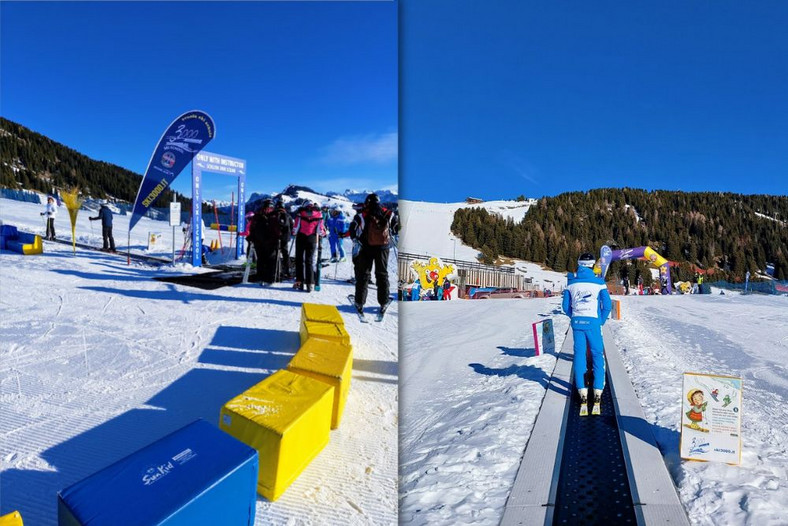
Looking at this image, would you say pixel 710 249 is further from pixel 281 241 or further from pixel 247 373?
pixel 247 373

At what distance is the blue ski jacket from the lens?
1.92 metres

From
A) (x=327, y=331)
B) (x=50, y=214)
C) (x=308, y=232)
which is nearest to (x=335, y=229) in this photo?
(x=308, y=232)

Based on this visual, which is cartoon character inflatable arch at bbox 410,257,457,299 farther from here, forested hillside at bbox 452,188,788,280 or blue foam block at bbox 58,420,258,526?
blue foam block at bbox 58,420,258,526

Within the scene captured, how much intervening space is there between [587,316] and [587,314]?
0.01 m

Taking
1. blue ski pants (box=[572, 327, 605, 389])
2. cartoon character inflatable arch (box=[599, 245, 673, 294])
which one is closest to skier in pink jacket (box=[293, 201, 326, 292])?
blue ski pants (box=[572, 327, 605, 389])

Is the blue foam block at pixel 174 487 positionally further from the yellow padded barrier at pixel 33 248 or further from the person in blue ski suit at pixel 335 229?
the yellow padded barrier at pixel 33 248

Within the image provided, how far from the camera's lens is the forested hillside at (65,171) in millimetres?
10633

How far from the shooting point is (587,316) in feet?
6.33

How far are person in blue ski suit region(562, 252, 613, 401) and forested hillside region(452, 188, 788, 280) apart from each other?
10.2 feet

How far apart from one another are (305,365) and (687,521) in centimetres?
132

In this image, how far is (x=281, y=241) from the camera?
433cm

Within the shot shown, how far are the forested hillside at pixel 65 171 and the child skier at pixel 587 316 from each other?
391 inches

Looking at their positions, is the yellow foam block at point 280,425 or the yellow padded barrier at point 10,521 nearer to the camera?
the yellow padded barrier at point 10,521

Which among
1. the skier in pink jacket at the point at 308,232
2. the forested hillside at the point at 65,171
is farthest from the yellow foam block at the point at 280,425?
the forested hillside at the point at 65,171
